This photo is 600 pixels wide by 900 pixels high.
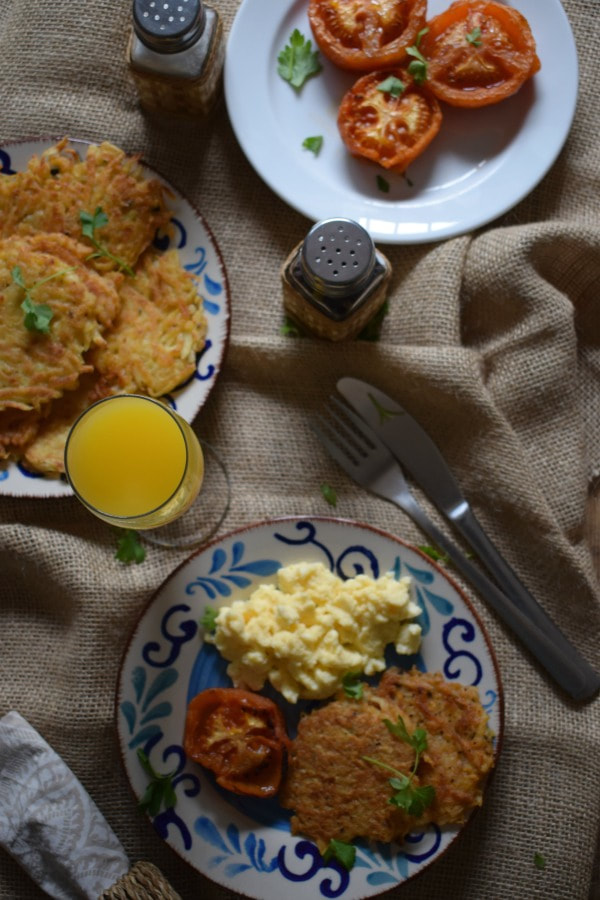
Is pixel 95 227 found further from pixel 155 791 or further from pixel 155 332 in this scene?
pixel 155 791

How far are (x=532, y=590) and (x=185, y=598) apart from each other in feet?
3.59

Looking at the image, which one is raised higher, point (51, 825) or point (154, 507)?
point (154, 507)

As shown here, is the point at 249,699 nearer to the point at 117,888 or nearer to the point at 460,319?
the point at 117,888

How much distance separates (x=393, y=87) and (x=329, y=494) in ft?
4.25

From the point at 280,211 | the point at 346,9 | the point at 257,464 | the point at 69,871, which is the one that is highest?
the point at 346,9

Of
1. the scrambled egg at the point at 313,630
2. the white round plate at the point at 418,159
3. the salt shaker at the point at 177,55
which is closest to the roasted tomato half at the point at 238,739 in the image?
the scrambled egg at the point at 313,630

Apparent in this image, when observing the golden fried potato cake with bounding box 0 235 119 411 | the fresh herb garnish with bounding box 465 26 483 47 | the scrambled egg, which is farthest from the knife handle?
the fresh herb garnish with bounding box 465 26 483 47

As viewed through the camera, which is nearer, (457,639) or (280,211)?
(457,639)

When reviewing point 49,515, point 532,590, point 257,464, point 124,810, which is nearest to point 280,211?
point 257,464

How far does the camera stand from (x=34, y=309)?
2.71m

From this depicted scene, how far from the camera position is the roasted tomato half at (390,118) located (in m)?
2.83

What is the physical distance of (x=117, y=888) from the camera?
2.63 m

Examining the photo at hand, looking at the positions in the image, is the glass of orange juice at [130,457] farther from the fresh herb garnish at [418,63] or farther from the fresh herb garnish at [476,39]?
the fresh herb garnish at [476,39]

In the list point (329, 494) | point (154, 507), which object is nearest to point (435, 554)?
point (329, 494)
